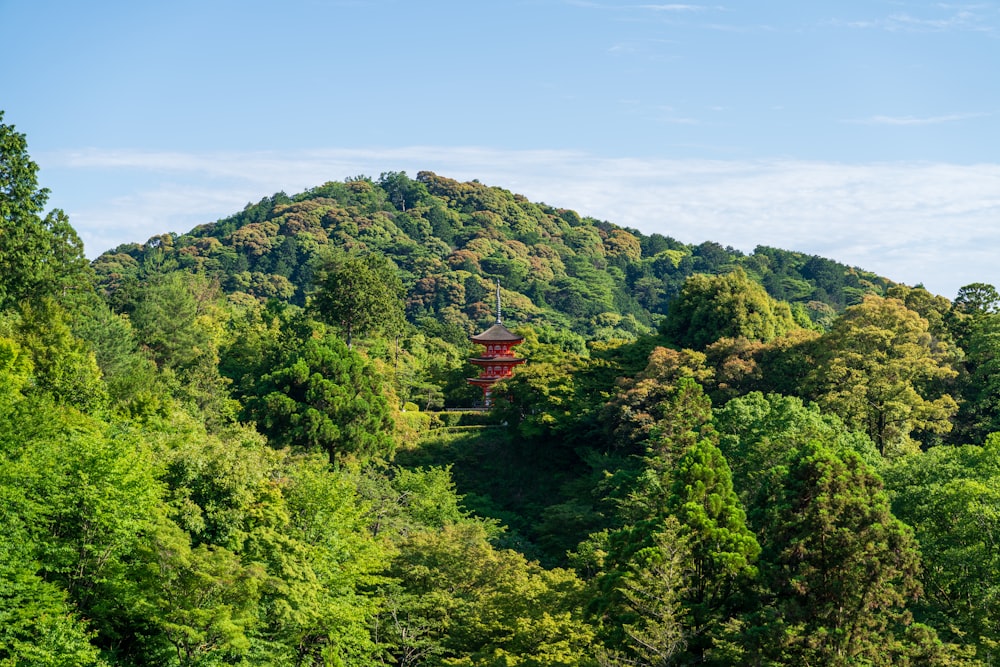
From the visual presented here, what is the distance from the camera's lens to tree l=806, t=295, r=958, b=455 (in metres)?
31.2

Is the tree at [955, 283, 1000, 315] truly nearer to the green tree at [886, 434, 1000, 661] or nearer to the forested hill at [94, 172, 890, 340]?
the green tree at [886, 434, 1000, 661]

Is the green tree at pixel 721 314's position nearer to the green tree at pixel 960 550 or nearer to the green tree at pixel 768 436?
the green tree at pixel 768 436

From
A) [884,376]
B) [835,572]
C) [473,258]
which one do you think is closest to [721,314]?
[884,376]

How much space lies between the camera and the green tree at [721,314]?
37.8 m

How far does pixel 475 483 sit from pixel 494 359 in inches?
365

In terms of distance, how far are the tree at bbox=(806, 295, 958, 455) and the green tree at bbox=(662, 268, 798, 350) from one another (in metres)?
4.27

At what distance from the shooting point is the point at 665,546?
20.8 meters

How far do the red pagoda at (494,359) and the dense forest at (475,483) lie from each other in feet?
4.10

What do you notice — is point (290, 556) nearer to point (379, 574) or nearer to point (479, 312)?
point (379, 574)

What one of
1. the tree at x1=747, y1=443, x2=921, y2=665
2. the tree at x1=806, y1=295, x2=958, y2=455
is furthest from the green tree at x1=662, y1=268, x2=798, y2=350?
the tree at x1=747, y1=443, x2=921, y2=665

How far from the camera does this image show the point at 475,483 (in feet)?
128

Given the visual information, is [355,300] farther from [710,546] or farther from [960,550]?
[960,550]

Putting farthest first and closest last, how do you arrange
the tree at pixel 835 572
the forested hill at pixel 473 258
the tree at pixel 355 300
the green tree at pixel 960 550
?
the forested hill at pixel 473 258, the tree at pixel 355 300, the green tree at pixel 960 550, the tree at pixel 835 572

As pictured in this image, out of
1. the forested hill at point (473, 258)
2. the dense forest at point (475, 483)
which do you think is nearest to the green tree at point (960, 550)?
the dense forest at point (475, 483)
